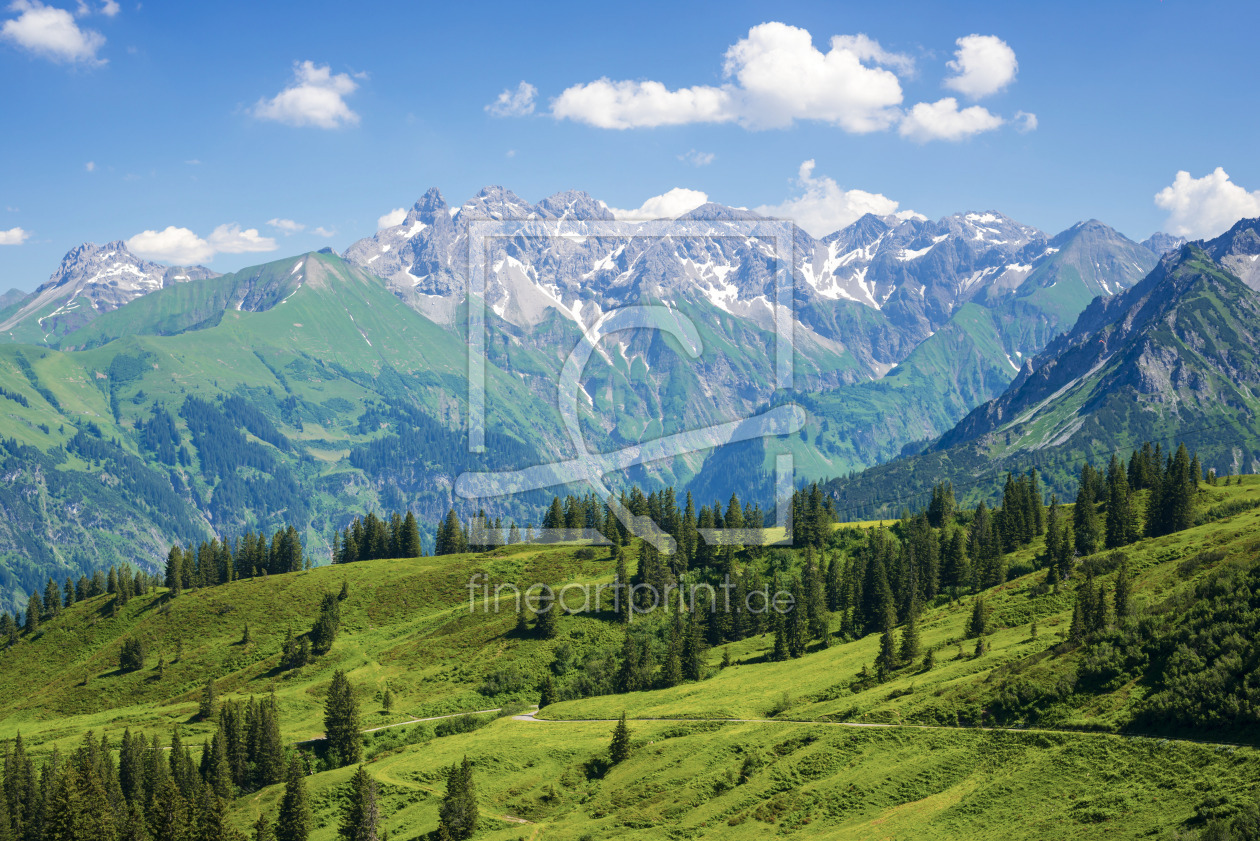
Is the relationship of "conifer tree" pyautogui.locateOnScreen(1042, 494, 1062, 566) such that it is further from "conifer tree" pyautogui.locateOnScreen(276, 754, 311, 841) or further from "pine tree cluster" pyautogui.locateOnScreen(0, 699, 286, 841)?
"pine tree cluster" pyautogui.locateOnScreen(0, 699, 286, 841)

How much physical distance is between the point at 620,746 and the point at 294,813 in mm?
34645

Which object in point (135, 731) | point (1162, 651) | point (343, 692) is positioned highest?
point (1162, 651)

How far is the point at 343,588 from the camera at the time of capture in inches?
6954

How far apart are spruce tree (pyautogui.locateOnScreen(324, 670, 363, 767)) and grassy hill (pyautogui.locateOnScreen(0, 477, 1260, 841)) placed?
3349 millimetres

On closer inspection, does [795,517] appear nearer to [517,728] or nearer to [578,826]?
[517,728]

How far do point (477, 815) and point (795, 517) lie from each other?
11267 cm

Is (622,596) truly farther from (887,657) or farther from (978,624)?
(978,624)

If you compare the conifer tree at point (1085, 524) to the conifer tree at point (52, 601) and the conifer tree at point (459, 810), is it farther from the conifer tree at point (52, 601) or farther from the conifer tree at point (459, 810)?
the conifer tree at point (52, 601)

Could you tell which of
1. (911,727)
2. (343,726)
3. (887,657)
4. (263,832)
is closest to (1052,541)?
(887,657)

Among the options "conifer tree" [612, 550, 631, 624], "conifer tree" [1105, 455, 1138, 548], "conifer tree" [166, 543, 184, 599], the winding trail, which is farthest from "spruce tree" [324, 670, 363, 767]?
"conifer tree" [1105, 455, 1138, 548]

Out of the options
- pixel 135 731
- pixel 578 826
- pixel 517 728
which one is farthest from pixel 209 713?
pixel 578 826

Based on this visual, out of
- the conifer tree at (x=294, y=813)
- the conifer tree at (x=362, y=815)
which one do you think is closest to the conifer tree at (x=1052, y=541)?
the conifer tree at (x=362, y=815)

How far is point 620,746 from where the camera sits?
3755 inches

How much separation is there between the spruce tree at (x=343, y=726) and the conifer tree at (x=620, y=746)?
124ft
